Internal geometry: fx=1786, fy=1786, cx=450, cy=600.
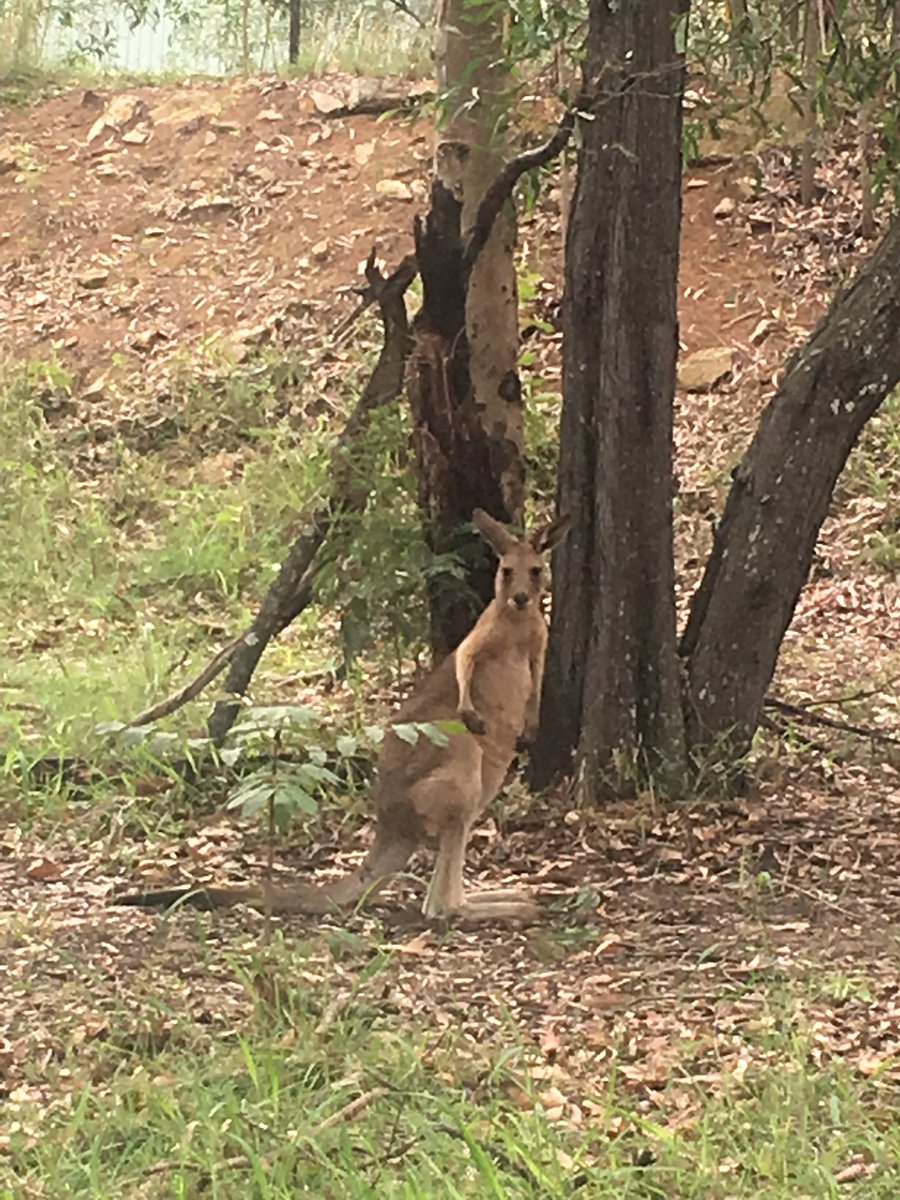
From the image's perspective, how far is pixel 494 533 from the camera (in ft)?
19.4

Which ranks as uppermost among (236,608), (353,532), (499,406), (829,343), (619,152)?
(619,152)

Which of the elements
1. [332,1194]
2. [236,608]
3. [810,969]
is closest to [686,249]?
[236,608]

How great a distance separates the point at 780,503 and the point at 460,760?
150cm

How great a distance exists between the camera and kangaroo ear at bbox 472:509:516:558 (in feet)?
19.4

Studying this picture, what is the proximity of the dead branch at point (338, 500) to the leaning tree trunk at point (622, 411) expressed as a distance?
809 mm

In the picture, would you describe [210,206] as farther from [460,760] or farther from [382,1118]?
[382,1118]

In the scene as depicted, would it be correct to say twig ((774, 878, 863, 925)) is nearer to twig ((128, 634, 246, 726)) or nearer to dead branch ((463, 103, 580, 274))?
twig ((128, 634, 246, 726))

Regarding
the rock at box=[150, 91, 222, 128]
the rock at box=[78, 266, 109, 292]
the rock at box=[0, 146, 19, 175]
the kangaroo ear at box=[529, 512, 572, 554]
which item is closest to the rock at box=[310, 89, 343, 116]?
the rock at box=[150, 91, 222, 128]

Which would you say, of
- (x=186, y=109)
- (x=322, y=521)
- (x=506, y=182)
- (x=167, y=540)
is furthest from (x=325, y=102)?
(x=506, y=182)

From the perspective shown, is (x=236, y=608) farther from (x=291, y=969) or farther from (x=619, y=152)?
(x=291, y=969)

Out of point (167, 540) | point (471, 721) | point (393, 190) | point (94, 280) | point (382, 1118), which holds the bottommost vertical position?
point (167, 540)

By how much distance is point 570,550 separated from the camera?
240 inches

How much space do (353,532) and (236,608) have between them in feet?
9.80

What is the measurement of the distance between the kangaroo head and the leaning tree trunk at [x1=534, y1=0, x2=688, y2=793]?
190 mm
